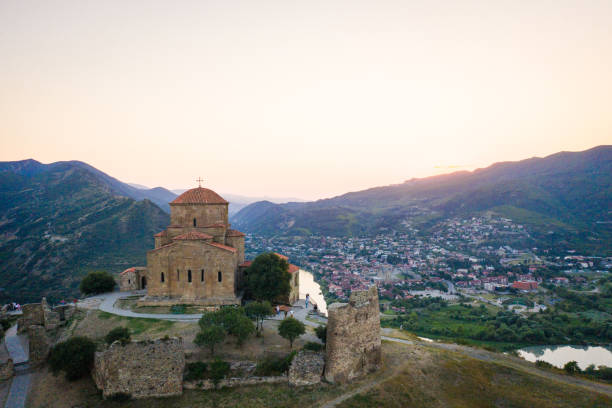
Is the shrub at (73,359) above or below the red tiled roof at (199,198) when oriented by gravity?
below

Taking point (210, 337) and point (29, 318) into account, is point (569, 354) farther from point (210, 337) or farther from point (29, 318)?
point (29, 318)

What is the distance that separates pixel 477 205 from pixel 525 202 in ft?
59.0

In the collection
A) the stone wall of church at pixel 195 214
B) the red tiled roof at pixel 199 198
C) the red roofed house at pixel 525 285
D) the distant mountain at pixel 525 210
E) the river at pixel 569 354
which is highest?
the red tiled roof at pixel 199 198

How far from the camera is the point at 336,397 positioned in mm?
16734

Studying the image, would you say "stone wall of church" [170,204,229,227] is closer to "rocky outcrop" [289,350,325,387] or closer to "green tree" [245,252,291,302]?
"green tree" [245,252,291,302]

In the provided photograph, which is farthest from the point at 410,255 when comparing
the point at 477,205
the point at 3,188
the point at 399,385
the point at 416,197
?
the point at 3,188

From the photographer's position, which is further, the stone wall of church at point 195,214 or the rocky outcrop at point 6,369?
the stone wall of church at point 195,214

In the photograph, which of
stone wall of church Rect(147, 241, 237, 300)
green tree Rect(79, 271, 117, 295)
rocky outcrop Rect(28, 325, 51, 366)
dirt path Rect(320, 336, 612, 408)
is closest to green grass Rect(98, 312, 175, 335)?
stone wall of church Rect(147, 241, 237, 300)

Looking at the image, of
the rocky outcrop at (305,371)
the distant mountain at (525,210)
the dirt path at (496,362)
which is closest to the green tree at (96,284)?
the rocky outcrop at (305,371)

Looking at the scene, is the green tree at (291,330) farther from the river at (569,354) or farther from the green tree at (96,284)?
the river at (569,354)

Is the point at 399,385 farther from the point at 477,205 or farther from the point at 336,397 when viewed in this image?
the point at 477,205

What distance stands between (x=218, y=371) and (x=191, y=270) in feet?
40.3

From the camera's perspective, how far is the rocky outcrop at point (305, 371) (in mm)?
17781

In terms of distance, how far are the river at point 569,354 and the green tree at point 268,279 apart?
31.1m
